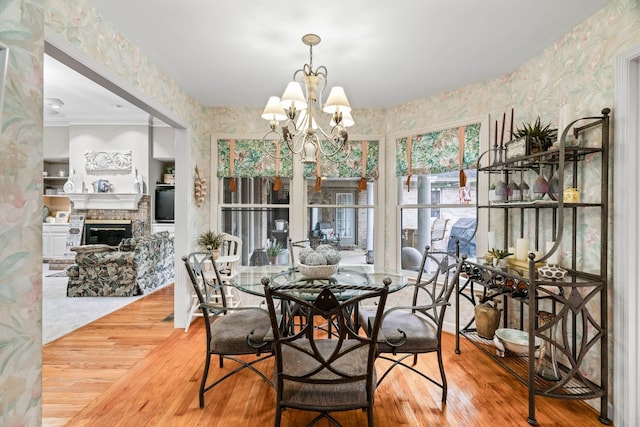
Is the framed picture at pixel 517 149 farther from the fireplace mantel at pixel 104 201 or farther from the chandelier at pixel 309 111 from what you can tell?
the fireplace mantel at pixel 104 201

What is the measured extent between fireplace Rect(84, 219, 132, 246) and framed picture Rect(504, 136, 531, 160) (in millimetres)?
6966

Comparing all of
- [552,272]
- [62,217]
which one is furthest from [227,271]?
[62,217]

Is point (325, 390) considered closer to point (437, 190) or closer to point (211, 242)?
point (211, 242)

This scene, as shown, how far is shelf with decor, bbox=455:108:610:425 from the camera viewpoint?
2.01m

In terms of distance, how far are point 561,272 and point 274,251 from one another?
3020 millimetres

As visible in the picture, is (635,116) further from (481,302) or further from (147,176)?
(147,176)

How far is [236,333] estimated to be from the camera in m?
2.16

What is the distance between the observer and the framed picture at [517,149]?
244 cm

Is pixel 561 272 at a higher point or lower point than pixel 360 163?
lower

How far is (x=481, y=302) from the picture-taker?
2.93 m

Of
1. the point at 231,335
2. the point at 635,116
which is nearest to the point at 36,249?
the point at 231,335

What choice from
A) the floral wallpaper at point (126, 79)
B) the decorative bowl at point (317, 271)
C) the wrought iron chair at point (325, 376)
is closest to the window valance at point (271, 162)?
the floral wallpaper at point (126, 79)

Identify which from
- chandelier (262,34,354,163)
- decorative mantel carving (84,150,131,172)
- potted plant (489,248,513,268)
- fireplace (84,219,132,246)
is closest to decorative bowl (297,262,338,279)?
chandelier (262,34,354,163)

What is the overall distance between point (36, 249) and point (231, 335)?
1.24m
